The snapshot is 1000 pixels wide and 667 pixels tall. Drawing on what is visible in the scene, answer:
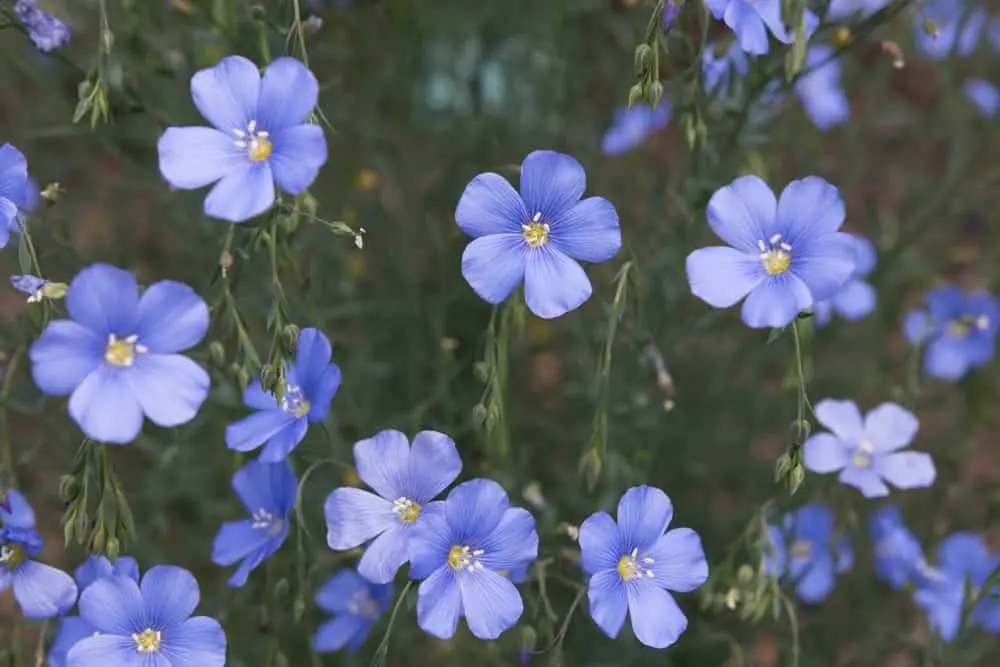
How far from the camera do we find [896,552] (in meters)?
2.32

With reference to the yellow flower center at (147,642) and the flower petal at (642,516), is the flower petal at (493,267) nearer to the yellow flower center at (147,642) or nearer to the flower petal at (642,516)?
the flower petal at (642,516)

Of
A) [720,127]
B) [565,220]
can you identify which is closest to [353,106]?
[720,127]

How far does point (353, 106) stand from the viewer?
2.78 m

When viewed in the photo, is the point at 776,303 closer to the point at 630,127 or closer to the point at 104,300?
the point at 104,300

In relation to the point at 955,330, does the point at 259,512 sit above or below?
below

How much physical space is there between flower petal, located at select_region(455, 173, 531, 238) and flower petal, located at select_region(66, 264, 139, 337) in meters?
0.48

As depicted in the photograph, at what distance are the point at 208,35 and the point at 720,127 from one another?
100cm

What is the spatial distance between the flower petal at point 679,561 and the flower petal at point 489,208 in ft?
1.69

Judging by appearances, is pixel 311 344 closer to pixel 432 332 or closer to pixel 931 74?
pixel 432 332

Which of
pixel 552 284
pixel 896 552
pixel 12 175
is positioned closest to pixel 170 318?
pixel 12 175

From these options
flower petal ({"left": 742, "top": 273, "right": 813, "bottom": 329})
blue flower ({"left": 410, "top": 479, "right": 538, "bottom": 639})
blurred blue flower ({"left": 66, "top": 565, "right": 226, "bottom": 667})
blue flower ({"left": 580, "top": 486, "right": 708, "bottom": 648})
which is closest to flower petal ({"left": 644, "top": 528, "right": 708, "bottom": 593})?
blue flower ({"left": 580, "top": 486, "right": 708, "bottom": 648})

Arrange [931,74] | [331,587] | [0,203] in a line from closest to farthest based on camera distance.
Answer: [0,203]
[331,587]
[931,74]

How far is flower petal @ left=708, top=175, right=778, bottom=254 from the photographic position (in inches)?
69.6

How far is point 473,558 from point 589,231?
51 cm
